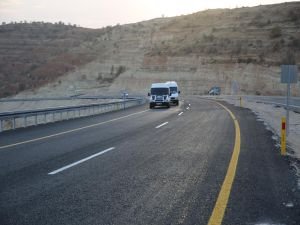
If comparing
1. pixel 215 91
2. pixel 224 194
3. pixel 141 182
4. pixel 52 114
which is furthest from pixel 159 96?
pixel 215 91

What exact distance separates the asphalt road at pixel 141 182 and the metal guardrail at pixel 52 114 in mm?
7498

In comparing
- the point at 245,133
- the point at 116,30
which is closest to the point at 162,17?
the point at 116,30

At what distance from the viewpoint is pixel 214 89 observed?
7112 centimetres

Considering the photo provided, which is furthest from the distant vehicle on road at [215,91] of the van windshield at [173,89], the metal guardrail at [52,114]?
the van windshield at [173,89]

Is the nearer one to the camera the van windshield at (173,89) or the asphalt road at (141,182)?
the asphalt road at (141,182)

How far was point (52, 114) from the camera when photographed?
2836 centimetres

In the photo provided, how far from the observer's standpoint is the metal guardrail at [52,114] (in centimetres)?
2256

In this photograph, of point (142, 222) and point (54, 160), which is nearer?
point (142, 222)

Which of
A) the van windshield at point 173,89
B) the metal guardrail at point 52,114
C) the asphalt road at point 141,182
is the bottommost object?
the metal guardrail at point 52,114

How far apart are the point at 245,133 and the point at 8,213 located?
496 inches

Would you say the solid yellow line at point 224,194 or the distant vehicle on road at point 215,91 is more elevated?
the solid yellow line at point 224,194

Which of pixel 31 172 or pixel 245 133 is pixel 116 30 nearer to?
pixel 245 133

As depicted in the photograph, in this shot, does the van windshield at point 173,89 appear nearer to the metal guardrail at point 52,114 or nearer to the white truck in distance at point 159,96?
the metal guardrail at point 52,114

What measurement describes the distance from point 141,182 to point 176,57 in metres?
77.5
